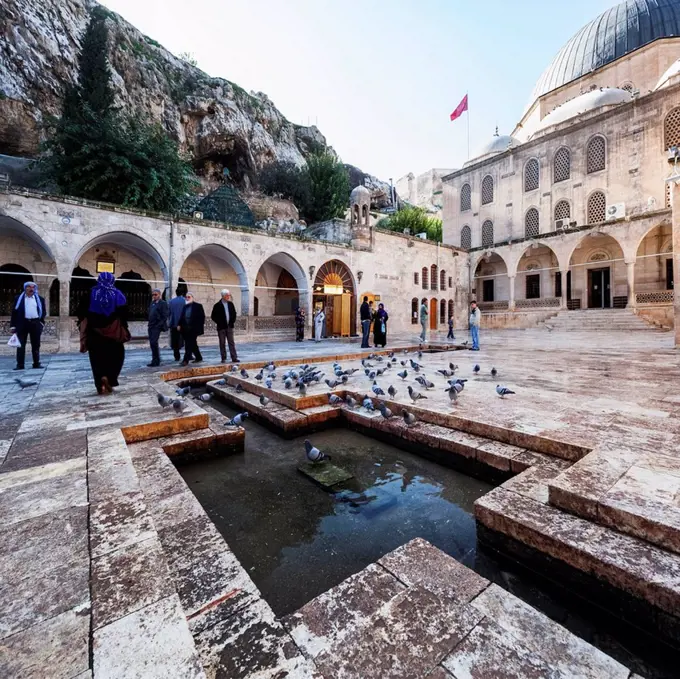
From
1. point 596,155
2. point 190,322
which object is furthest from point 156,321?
point 596,155

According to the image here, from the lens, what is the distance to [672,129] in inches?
792

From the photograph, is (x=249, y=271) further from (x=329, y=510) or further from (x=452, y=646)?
(x=452, y=646)

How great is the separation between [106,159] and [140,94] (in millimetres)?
13146

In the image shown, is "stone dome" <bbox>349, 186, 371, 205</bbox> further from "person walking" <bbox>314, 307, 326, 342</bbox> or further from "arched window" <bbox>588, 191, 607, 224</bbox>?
"arched window" <bbox>588, 191, 607, 224</bbox>

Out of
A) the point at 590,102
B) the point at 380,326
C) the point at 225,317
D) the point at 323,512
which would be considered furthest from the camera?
the point at 590,102

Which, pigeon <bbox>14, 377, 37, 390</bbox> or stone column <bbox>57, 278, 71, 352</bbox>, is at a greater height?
stone column <bbox>57, 278, 71, 352</bbox>

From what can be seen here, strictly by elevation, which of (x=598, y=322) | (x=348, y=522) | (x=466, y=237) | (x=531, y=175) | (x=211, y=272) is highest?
(x=531, y=175)

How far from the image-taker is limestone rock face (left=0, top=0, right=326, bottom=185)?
1786cm

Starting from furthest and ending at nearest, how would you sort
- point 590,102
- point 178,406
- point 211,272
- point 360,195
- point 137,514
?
point 590,102 → point 360,195 → point 211,272 → point 178,406 → point 137,514

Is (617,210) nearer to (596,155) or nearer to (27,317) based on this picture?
(596,155)

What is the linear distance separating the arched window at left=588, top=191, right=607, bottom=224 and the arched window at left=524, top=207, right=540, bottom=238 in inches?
122

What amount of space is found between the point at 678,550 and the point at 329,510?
6.49 feet

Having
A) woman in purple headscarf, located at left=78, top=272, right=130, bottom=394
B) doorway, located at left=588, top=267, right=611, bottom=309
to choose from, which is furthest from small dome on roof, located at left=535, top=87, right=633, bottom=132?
woman in purple headscarf, located at left=78, top=272, right=130, bottom=394

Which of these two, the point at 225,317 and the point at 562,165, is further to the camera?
the point at 562,165
